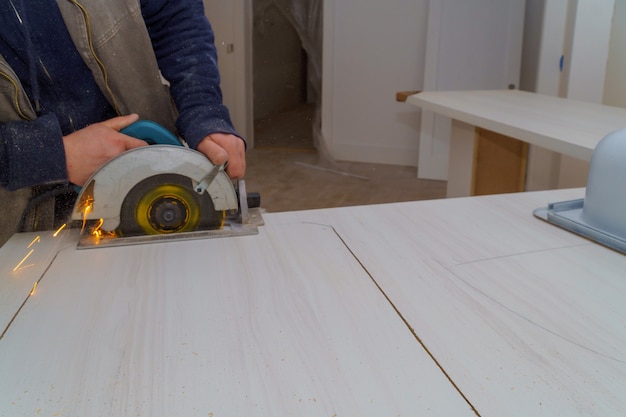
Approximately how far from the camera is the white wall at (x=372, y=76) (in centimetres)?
409

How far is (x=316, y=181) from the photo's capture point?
3982 millimetres

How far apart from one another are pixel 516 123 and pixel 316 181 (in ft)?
7.82

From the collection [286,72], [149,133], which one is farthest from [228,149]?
[286,72]

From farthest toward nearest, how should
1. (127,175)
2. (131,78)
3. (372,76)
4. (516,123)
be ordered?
1. (372,76)
2. (516,123)
3. (131,78)
4. (127,175)

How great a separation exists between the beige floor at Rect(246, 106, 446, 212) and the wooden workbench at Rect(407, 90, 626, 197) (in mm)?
1040

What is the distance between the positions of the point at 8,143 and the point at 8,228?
22cm

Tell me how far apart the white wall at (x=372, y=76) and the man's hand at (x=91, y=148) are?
11.7 ft

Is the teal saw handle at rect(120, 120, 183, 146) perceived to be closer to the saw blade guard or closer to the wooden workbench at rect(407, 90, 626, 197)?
the saw blade guard

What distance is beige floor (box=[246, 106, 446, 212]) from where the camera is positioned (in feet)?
11.6

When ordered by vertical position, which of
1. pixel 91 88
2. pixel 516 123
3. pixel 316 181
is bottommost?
pixel 316 181

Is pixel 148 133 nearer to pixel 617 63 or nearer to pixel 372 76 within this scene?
pixel 617 63

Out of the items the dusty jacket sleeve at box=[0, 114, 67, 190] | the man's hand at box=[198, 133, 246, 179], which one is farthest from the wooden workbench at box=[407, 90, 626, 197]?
the dusty jacket sleeve at box=[0, 114, 67, 190]

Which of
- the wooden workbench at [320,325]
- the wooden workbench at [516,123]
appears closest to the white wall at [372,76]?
the wooden workbench at [516,123]

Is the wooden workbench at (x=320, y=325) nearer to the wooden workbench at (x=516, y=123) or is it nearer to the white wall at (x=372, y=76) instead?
the wooden workbench at (x=516, y=123)
